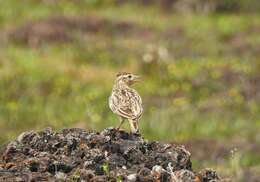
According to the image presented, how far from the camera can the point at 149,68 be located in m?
24.5

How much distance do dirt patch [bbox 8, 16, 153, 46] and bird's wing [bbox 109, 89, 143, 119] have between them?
656 inches

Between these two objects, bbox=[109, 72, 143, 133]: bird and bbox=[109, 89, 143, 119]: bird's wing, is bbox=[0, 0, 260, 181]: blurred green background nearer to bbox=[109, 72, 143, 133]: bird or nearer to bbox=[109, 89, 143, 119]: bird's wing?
bbox=[109, 72, 143, 133]: bird

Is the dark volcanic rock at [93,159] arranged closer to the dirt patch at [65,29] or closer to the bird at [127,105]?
the bird at [127,105]

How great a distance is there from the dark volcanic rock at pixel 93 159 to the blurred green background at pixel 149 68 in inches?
188

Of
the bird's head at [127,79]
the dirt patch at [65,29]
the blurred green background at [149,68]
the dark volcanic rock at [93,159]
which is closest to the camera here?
the dark volcanic rock at [93,159]

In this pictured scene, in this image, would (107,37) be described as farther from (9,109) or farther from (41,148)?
(41,148)

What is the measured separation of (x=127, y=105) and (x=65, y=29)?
60.5 feet

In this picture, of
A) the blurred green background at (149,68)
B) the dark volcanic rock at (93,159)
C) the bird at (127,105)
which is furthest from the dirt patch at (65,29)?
the dark volcanic rock at (93,159)

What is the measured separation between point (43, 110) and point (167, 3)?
11.8 metres

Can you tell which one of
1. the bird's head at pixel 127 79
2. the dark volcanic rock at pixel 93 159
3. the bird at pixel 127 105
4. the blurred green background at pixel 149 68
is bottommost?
the dark volcanic rock at pixel 93 159

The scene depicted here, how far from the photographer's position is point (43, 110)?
21.3m

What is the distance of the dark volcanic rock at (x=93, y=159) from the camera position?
7.68 metres

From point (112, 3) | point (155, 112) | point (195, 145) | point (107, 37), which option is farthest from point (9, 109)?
point (112, 3)

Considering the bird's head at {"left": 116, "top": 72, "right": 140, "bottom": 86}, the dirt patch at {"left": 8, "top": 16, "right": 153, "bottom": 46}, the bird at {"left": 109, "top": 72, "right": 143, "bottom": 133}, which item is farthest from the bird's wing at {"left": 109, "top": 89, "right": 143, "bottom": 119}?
the dirt patch at {"left": 8, "top": 16, "right": 153, "bottom": 46}
